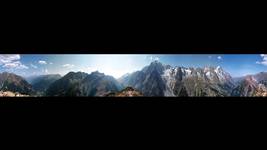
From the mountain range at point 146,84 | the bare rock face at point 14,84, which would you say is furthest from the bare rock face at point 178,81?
the bare rock face at point 14,84

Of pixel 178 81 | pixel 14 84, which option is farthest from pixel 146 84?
pixel 14 84

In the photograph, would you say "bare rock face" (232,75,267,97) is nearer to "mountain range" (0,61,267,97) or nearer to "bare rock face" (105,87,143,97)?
"mountain range" (0,61,267,97)

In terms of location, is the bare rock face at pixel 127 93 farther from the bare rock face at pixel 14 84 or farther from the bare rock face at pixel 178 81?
the bare rock face at pixel 14 84

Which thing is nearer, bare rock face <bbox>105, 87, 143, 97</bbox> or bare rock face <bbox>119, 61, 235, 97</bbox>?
bare rock face <bbox>105, 87, 143, 97</bbox>

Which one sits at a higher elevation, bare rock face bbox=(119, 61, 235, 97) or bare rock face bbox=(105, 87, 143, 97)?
bare rock face bbox=(119, 61, 235, 97)

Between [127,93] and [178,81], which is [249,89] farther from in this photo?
[127,93]

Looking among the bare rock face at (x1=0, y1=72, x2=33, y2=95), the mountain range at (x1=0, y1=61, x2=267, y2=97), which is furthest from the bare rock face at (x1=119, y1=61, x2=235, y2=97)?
the bare rock face at (x1=0, y1=72, x2=33, y2=95)
